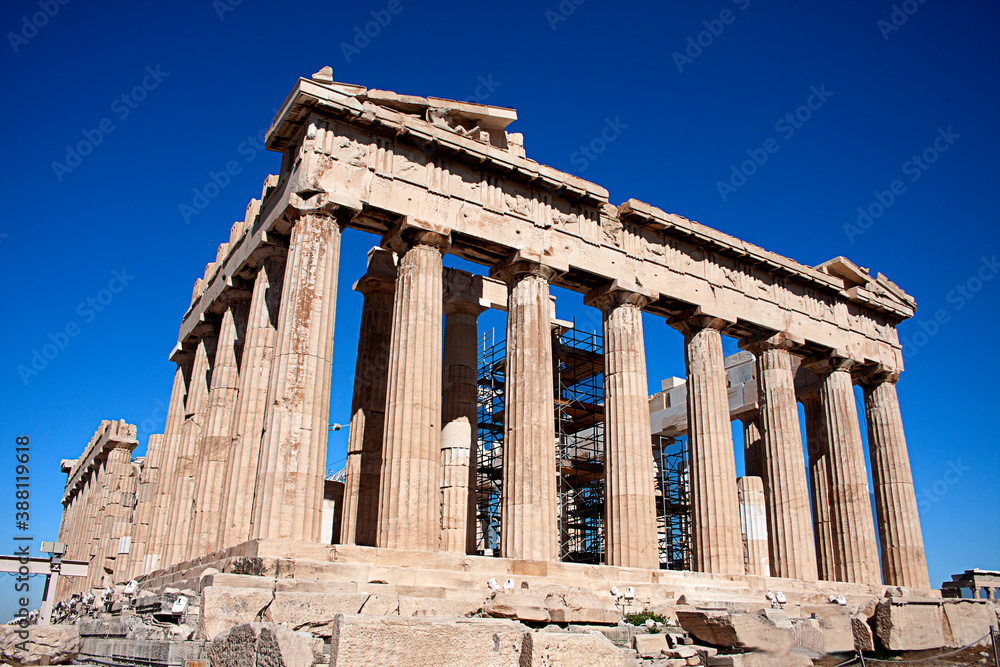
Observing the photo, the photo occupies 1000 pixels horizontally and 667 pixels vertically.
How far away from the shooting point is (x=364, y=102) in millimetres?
19344

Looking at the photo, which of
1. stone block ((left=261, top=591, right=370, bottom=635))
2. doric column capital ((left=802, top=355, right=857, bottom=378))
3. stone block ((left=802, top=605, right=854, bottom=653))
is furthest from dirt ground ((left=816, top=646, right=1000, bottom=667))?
doric column capital ((left=802, top=355, right=857, bottom=378))

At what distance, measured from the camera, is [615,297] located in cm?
2294

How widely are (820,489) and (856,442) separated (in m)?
2.28

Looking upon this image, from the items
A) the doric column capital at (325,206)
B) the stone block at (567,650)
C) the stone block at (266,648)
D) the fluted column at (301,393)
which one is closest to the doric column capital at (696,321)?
the doric column capital at (325,206)

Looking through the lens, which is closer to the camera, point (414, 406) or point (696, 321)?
point (414, 406)

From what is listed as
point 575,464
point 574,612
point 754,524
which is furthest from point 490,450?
Answer: point 574,612

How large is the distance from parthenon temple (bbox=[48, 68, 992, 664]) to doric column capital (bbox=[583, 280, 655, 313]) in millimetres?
68

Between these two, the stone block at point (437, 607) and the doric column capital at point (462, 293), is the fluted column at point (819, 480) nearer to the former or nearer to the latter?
the doric column capital at point (462, 293)

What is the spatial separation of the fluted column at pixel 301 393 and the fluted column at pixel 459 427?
5202 millimetres

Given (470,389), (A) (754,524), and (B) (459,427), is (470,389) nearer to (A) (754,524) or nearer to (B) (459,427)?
(B) (459,427)

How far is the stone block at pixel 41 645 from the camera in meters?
11.4

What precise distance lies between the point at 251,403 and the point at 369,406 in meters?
3.26

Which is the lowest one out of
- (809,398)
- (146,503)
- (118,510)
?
(146,503)

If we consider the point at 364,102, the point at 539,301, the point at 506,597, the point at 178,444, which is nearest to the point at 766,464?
the point at 539,301
